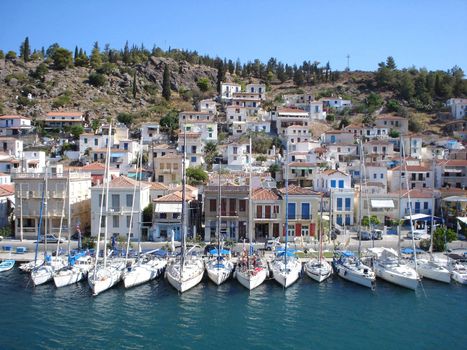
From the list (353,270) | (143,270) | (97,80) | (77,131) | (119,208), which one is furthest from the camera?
Answer: (97,80)

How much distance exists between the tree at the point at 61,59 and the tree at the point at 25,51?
1039 centimetres

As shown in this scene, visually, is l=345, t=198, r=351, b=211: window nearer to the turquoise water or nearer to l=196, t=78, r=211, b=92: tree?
the turquoise water

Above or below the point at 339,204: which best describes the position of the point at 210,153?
above

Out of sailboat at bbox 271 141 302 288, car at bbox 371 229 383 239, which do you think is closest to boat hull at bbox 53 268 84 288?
sailboat at bbox 271 141 302 288

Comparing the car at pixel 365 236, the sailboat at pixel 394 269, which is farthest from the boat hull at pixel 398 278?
the car at pixel 365 236

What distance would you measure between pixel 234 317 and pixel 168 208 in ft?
64.4

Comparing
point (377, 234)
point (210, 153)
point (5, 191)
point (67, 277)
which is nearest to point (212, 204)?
point (67, 277)

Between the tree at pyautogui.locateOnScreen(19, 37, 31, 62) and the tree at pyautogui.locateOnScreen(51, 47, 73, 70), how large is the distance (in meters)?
10.4

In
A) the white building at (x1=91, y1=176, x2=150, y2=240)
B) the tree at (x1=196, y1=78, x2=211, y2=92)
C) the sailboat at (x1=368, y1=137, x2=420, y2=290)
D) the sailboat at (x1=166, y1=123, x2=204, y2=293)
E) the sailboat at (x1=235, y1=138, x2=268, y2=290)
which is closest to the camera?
the sailboat at (x1=166, y1=123, x2=204, y2=293)

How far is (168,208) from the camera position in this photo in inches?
1859

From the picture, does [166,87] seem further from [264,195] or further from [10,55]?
[264,195]

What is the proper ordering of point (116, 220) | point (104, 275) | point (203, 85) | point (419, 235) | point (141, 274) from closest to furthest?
1. point (104, 275)
2. point (141, 274)
3. point (116, 220)
4. point (419, 235)
5. point (203, 85)

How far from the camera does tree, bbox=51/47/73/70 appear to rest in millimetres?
123812

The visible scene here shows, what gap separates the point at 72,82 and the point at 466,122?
94.1 m
